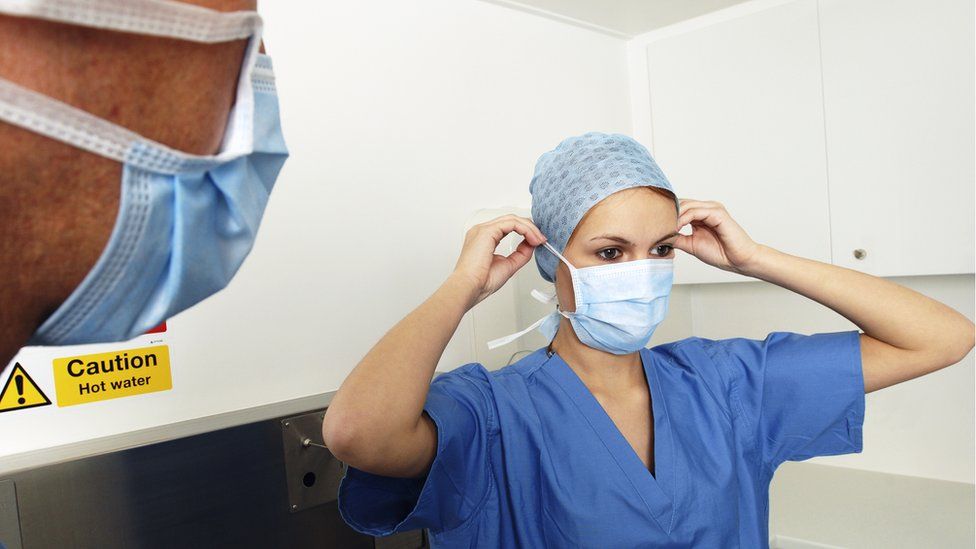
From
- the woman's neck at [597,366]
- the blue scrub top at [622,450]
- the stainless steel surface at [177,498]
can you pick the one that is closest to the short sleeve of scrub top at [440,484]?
the blue scrub top at [622,450]

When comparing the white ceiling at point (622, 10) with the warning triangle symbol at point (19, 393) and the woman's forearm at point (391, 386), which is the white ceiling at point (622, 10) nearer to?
the woman's forearm at point (391, 386)

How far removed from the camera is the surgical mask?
121 cm

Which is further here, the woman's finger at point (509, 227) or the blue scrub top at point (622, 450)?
the woman's finger at point (509, 227)

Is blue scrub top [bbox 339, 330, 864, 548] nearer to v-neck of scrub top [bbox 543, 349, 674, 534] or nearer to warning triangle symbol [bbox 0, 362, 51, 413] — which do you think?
v-neck of scrub top [bbox 543, 349, 674, 534]

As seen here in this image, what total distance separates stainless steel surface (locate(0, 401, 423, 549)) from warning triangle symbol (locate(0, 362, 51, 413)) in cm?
14

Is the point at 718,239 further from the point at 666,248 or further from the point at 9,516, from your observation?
the point at 9,516

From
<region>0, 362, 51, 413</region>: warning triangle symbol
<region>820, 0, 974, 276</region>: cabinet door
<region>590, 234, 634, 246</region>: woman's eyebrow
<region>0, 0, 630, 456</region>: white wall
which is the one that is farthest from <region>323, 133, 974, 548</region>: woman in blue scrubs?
<region>820, 0, 974, 276</region>: cabinet door

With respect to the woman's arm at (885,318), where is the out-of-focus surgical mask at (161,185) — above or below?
above

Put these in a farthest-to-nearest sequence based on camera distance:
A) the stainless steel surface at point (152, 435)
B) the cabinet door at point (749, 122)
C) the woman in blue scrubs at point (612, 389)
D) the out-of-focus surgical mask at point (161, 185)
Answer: the cabinet door at point (749, 122), the stainless steel surface at point (152, 435), the woman in blue scrubs at point (612, 389), the out-of-focus surgical mask at point (161, 185)

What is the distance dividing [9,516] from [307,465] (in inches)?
19.9

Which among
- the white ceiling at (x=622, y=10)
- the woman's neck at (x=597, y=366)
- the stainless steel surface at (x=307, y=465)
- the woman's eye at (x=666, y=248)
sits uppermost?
the white ceiling at (x=622, y=10)

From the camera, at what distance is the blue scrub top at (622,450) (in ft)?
3.50

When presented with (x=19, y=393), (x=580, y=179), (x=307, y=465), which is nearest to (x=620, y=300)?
(x=580, y=179)

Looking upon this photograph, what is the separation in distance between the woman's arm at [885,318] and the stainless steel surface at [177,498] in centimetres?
93
